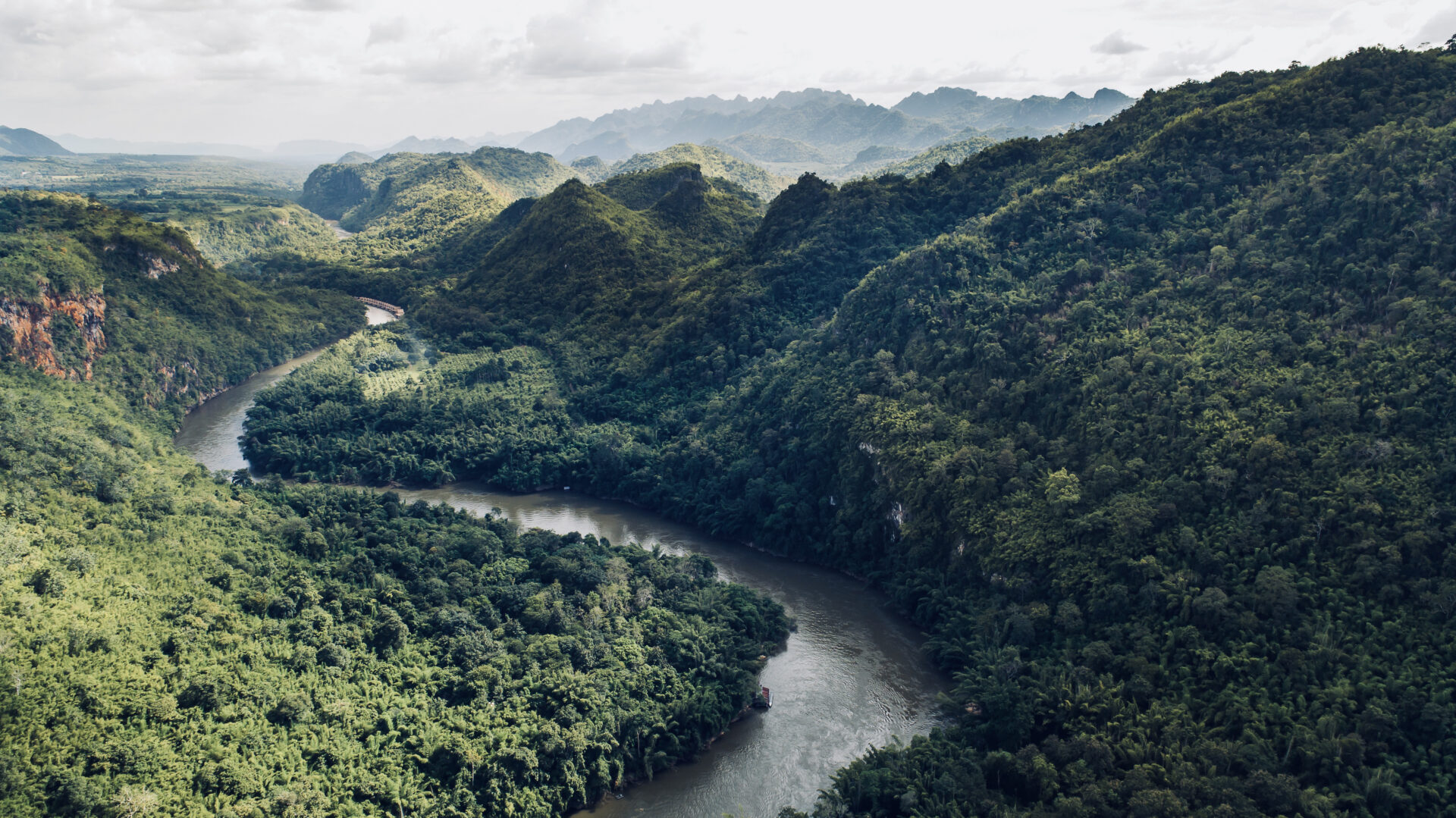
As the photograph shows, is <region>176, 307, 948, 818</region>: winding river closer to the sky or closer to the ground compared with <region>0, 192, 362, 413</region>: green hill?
closer to the ground

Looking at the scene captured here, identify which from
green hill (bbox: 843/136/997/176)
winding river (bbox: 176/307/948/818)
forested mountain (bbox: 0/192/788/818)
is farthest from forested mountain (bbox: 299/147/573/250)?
winding river (bbox: 176/307/948/818)

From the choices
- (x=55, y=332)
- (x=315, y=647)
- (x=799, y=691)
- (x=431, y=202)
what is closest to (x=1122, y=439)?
(x=799, y=691)

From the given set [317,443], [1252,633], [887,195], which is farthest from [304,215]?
[1252,633]

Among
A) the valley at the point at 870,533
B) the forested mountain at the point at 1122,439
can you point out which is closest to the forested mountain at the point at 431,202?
the valley at the point at 870,533

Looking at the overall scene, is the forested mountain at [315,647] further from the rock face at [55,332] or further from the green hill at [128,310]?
the green hill at [128,310]

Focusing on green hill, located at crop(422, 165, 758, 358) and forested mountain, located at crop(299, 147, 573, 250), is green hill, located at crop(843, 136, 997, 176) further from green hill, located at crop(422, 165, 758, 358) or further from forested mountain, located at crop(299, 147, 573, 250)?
forested mountain, located at crop(299, 147, 573, 250)

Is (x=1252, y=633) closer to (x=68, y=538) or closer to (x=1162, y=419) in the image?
(x=1162, y=419)

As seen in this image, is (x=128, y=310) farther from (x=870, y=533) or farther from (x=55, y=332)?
(x=870, y=533)
